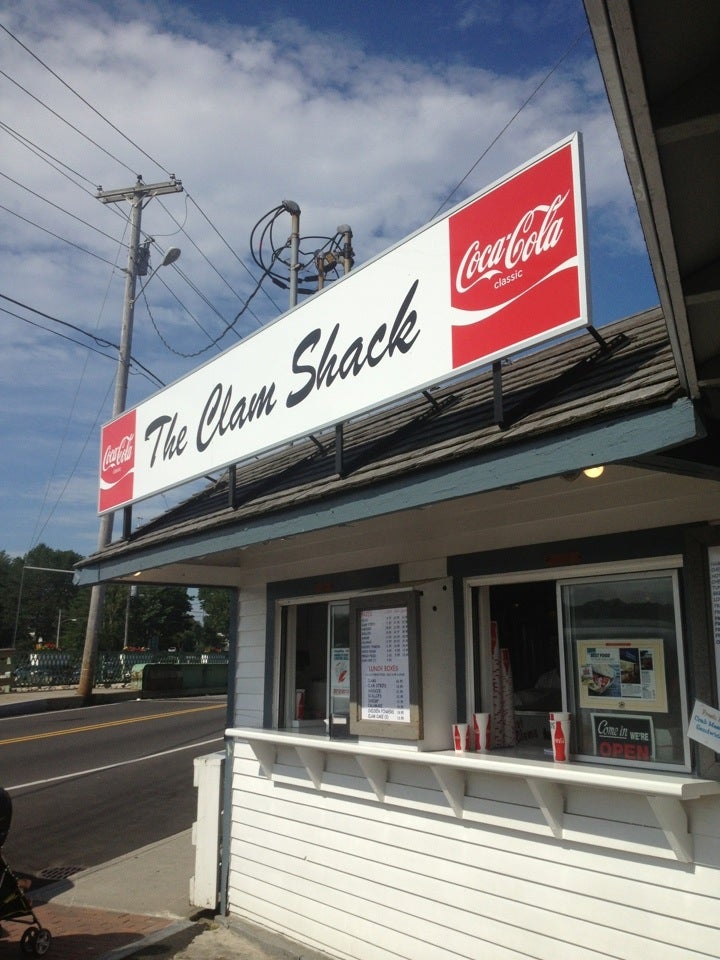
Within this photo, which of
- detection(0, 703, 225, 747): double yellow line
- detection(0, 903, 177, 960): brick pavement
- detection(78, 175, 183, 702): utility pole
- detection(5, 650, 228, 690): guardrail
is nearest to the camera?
detection(0, 903, 177, 960): brick pavement

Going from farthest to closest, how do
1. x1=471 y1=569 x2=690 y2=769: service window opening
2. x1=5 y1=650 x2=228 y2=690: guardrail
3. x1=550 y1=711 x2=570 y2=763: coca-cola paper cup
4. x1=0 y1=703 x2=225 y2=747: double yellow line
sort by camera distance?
x1=5 y1=650 x2=228 y2=690: guardrail, x1=0 y1=703 x2=225 y2=747: double yellow line, x1=550 y1=711 x2=570 y2=763: coca-cola paper cup, x1=471 y1=569 x2=690 y2=769: service window opening

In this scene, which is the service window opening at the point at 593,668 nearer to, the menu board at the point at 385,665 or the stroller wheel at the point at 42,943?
the menu board at the point at 385,665

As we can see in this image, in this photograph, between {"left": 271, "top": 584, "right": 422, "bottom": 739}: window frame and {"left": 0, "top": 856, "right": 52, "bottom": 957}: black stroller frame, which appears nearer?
{"left": 0, "top": 856, "right": 52, "bottom": 957}: black stroller frame

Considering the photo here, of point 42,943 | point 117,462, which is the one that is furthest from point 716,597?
point 117,462

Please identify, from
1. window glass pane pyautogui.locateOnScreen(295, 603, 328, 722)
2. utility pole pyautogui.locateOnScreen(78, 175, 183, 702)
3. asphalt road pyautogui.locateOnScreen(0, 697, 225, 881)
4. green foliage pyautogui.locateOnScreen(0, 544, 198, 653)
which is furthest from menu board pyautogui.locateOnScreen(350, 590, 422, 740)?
green foliage pyautogui.locateOnScreen(0, 544, 198, 653)

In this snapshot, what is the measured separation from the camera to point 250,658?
754 cm

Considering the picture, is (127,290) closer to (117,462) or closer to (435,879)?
(117,462)

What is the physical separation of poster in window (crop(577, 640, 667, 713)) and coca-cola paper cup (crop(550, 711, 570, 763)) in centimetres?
17

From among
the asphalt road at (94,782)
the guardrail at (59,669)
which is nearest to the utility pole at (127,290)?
the asphalt road at (94,782)

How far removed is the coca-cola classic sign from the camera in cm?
413

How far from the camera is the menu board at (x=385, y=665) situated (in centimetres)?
552

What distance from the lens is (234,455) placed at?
21.6 feet

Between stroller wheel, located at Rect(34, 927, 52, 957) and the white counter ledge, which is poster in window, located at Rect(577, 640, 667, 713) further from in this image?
stroller wheel, located at Rect(34, 927, 52, 957)

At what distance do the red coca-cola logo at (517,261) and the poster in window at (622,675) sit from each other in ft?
5.80
